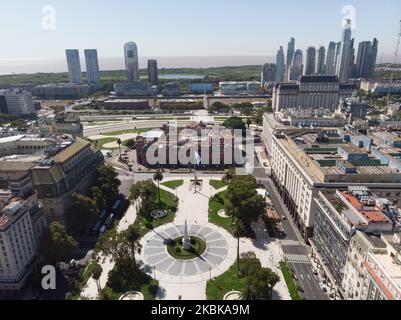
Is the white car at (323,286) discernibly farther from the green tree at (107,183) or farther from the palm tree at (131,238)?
the green tree at (107,183)

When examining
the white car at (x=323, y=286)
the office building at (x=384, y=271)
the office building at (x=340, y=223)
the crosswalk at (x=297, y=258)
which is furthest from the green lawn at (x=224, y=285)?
the office building at (x=384, y=271)

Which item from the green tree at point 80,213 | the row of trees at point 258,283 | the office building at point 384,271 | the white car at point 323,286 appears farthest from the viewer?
the green tree at point 80,213

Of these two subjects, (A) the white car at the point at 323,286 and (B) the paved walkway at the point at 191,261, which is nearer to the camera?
(A) the white car at the point at 323,286

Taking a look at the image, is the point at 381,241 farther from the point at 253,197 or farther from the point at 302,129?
the point at 302,129

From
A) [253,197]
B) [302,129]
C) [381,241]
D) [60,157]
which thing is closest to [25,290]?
[60,157]

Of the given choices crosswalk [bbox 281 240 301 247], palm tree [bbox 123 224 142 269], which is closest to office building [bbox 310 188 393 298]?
crosswalk [bbox 281 240 301 247]

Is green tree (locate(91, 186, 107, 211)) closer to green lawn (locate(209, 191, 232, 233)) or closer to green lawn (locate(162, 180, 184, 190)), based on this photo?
green lawn (locate(162, 180, 184, 190))

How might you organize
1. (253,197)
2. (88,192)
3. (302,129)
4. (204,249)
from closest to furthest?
(204,249)
(253,197)
(88,192)
(302,129)
